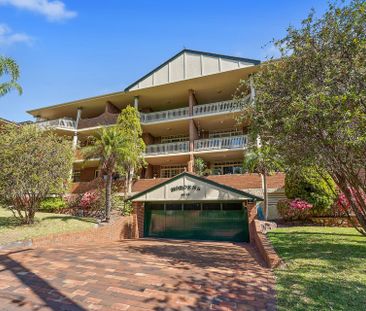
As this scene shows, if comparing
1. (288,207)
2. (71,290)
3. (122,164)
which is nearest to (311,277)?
(71,290)

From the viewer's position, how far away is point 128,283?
16.9ft

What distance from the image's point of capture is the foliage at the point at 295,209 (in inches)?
537

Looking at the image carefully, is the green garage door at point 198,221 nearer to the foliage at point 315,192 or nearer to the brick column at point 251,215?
the brick column at point 251,215

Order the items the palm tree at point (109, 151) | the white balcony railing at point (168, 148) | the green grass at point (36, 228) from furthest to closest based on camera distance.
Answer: the white balcony railing at point (168, 148)
the palm tree at point (109, 151)
the green grass at point (36, 228)

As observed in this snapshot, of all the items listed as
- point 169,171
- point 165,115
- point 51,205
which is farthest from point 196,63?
point 51,205

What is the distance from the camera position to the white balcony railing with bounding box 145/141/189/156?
20578 millimetres

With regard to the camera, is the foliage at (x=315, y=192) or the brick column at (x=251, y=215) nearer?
the brick column at (x=251, y=215)

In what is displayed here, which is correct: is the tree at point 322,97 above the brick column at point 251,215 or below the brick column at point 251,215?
above

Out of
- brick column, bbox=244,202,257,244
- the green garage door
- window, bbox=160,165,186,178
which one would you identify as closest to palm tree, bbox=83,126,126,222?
the green garage door

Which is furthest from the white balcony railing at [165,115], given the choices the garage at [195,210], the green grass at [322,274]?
the green grass at [322,274]

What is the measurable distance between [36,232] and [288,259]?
10.2 m

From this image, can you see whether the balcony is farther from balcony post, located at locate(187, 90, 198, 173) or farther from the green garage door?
the green garage door

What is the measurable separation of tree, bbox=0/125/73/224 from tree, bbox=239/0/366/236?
1014 centimetres

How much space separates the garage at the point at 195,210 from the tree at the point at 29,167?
14.8 feet
